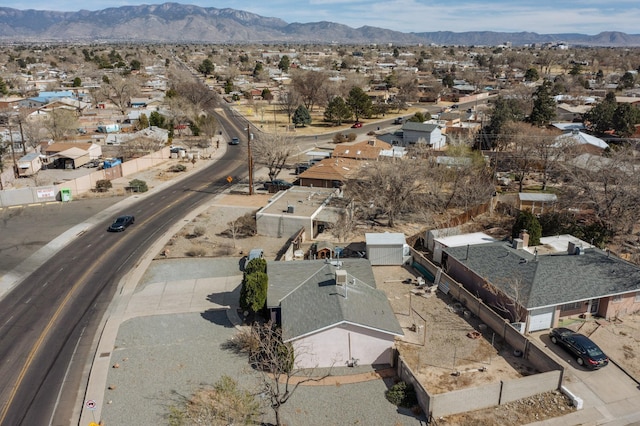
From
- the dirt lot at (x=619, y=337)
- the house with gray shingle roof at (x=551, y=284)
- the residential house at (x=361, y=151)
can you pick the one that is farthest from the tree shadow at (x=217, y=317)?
the residential house at (x=361, y=151)

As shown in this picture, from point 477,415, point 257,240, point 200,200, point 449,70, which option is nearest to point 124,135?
point 200,200

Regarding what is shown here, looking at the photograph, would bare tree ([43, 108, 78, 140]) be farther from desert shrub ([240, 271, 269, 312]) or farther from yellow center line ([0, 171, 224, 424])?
→ desert shrub ([240, 271, 269, 312])

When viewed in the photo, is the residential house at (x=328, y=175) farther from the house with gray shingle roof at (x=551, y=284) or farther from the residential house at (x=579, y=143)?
the house with gray shingle roof at (x=551, y=284)

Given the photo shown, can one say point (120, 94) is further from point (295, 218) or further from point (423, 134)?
point (295, 218)

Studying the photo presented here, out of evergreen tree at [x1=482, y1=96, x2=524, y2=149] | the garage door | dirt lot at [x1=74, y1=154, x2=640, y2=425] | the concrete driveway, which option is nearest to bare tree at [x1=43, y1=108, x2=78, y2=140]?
dirt lot at [x1=74, y1=154, x2=640, y2=425]

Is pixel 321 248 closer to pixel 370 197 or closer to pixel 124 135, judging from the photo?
pixel 370 197

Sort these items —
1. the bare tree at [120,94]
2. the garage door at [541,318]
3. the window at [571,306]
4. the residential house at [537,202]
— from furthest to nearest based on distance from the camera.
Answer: the bare tree at [120,94] → the residential house at [537,202] → the window at [571,306] → the garage door at [541,318]
